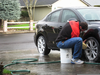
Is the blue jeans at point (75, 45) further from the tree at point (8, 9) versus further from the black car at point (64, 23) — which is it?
the tree at point (8, 9)

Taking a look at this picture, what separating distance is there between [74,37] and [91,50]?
661 mm

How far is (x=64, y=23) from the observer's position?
28.3 ft

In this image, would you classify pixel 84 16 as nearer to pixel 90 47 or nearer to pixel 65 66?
pixel 90 47

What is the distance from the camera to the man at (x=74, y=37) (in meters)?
7.43

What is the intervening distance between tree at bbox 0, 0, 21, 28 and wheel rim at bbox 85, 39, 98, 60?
19944mm

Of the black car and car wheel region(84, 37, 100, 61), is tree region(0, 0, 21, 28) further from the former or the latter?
car wheel region(84, 37, 100, 61)

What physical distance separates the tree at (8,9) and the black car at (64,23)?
17.6 meters

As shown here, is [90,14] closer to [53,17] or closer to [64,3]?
[53,17]

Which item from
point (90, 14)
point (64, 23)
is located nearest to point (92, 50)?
point (90, 14)

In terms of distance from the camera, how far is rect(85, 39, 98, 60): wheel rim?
298 inches

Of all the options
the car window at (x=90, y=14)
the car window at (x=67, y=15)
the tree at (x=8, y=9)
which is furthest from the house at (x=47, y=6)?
the car window at (x=90, y=14)

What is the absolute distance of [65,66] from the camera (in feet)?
23.4

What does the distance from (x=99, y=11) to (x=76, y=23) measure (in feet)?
4.94

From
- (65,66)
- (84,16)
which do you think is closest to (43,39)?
(84,16)
